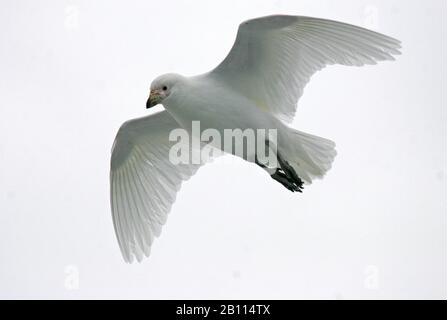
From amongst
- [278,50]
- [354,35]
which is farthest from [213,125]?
[354,35]

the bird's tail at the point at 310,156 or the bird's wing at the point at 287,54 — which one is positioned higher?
the bird's wing at the point at 287,54

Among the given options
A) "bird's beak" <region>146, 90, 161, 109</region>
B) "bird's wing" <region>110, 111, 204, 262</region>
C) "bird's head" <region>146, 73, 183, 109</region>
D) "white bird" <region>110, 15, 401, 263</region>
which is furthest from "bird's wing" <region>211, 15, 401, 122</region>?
"bird's wing" <region>110, 111, 204, 262</region>

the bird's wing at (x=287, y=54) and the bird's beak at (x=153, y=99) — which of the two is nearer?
the bird's wing at (x=287, y=54)

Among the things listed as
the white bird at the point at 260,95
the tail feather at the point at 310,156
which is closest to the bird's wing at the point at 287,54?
the white bird at the point at 260,95

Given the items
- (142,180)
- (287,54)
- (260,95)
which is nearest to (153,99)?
(260,95)

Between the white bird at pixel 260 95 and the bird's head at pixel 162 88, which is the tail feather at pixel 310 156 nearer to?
the white bird at pixel 260 95

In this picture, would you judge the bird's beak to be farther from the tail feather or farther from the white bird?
the tail feather

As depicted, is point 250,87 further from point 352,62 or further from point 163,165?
point 163,165
